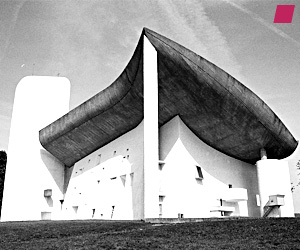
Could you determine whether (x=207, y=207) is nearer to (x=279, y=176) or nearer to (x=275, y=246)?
(x=279, y=176)

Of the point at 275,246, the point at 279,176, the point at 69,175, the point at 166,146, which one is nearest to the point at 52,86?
the point at 69,175

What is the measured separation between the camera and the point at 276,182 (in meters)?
19.0

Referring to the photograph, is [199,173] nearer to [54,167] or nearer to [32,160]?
[54,167]

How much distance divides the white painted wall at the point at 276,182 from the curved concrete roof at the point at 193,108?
1.44 meters

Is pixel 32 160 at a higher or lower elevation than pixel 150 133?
higher

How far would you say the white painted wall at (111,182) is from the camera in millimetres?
19781

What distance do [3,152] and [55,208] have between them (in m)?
13.7

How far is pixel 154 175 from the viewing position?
14.7m

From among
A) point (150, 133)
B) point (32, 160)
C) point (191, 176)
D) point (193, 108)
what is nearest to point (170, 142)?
point (191, 176)

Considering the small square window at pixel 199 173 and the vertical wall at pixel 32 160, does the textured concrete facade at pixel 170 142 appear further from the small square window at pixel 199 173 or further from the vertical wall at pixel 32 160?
the vertical wall at pixel 32 160

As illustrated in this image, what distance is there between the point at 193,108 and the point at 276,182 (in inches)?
242

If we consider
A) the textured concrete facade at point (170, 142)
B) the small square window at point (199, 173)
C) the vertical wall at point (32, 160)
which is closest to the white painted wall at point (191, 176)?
the textured concrete facade at point (170, 142)

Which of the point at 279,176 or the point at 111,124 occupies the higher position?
the point at 111,124

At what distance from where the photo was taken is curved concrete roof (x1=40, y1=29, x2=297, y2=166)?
16250mm
